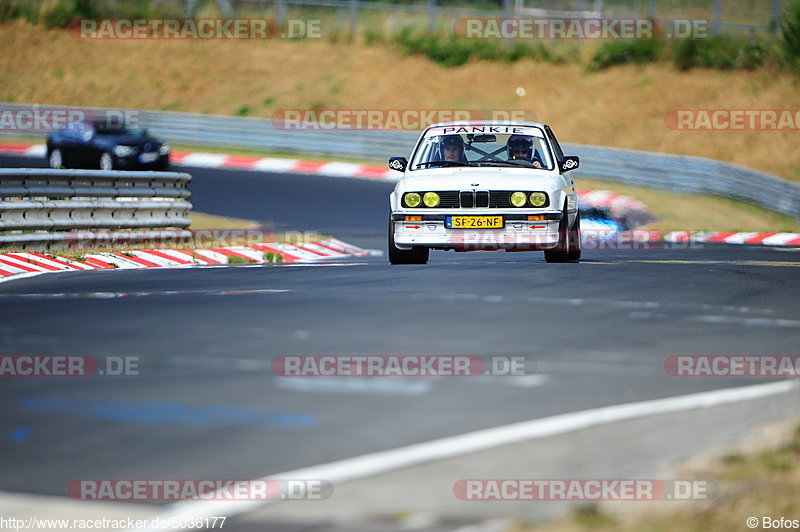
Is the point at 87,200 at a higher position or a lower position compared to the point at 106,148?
higher

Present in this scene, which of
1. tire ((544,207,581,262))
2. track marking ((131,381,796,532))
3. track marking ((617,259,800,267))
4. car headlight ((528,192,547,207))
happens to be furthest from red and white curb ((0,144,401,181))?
track marking ((131,381,796,532))

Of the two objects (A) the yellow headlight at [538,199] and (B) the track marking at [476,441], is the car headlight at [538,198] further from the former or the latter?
(B) the track marking at [476,441]

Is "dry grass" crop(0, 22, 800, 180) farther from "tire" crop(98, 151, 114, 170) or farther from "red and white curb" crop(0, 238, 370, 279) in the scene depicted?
"red and white curb" crop(0, 238, 370, 279)

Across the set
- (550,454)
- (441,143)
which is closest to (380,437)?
(550,454)

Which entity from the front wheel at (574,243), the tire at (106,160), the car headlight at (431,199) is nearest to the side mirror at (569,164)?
the front wheel at (574,243)

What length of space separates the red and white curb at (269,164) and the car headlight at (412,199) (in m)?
17.5

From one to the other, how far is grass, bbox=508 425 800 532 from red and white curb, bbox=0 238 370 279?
9769 millimetres

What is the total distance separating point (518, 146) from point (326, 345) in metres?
6.57

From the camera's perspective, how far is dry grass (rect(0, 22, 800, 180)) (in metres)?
38.6

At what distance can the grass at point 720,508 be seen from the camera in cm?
457

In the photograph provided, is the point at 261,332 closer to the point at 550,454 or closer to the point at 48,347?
the point at 48,347

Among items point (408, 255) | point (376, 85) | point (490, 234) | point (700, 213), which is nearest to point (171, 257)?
point (408, 255)

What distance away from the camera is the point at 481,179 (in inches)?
527

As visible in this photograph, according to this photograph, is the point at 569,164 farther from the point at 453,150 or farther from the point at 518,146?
the point at 453,150
